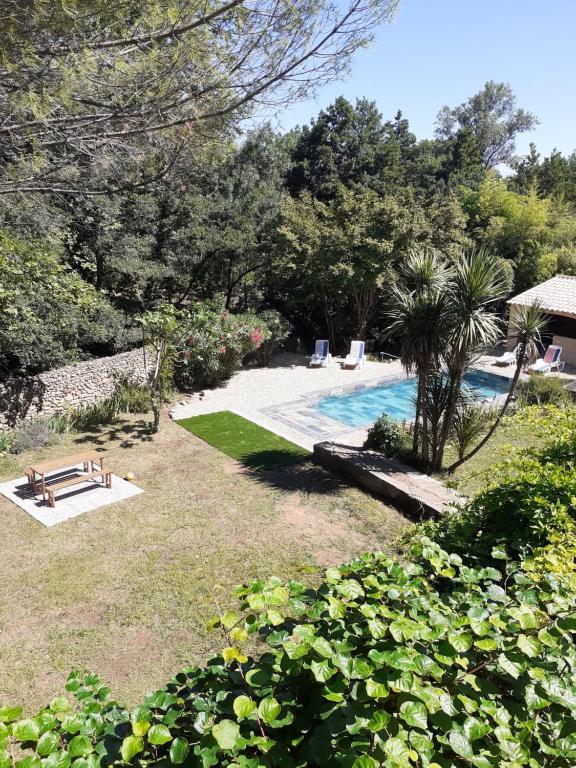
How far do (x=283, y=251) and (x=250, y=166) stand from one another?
13.8 feet

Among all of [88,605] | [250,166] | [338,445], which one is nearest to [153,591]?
[88,605]

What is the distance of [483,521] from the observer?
4.57 meters

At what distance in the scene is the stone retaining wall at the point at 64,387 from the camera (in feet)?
38.5

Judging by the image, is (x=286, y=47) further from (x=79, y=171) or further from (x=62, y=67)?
(x=79, y=171)

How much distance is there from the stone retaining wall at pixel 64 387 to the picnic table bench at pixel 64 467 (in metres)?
2.71

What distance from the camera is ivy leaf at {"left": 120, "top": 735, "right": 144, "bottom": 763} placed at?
6.06 feet

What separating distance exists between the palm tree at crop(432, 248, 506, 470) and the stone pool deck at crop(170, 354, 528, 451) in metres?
2.97

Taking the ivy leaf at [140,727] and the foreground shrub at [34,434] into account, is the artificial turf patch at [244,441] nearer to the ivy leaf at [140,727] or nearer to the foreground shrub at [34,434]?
the foreground shrub at [34,434]

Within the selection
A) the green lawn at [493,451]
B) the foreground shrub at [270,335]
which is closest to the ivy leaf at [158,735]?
the green lawn at [493,451]

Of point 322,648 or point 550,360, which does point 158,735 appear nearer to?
point 322,648

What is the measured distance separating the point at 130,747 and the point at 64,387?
12.0 meters

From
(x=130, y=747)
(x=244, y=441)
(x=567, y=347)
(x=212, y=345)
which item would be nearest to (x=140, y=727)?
(x=130, y=747)

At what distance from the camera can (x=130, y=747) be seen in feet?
6.14

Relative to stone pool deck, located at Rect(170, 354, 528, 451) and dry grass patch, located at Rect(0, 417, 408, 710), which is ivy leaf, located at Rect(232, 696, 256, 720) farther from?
stone pool deck, located at Rect(170, 354, 528, 451)
